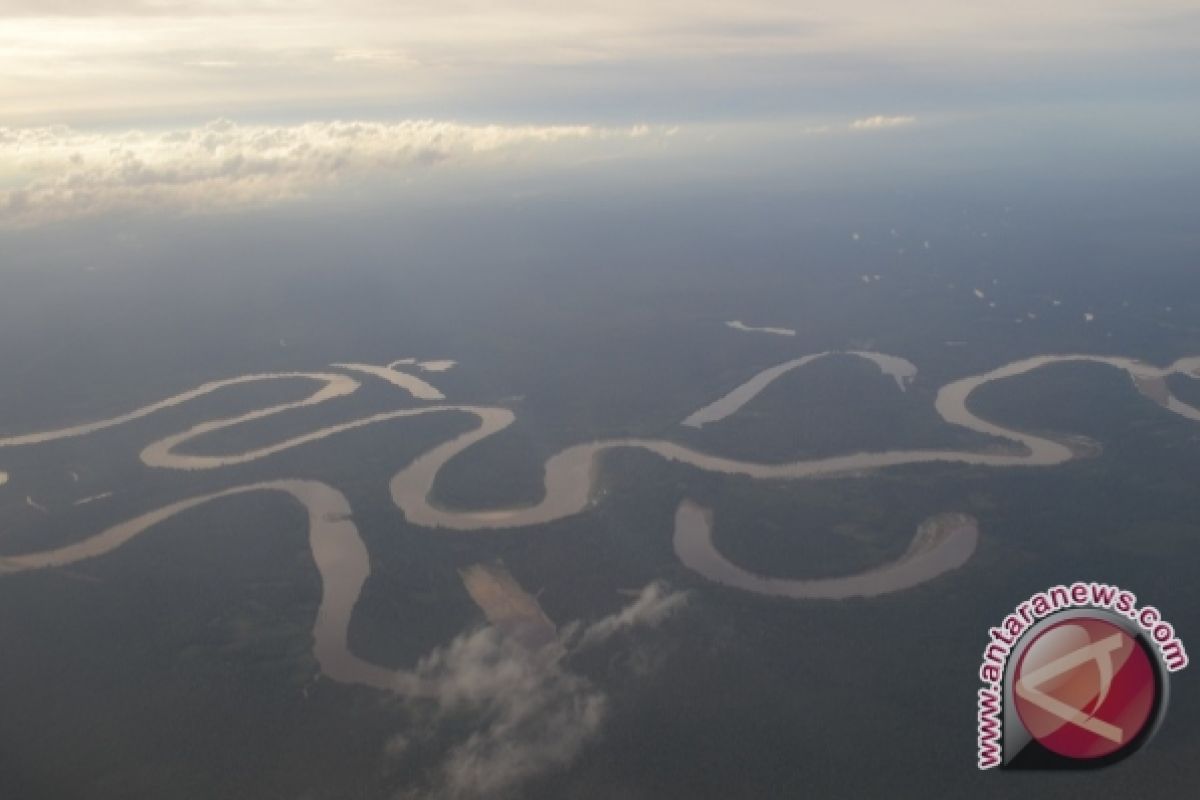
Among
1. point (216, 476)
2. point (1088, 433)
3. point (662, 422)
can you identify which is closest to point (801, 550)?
point (662, 422)

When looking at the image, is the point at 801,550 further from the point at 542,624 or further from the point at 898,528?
the point at 542,624
